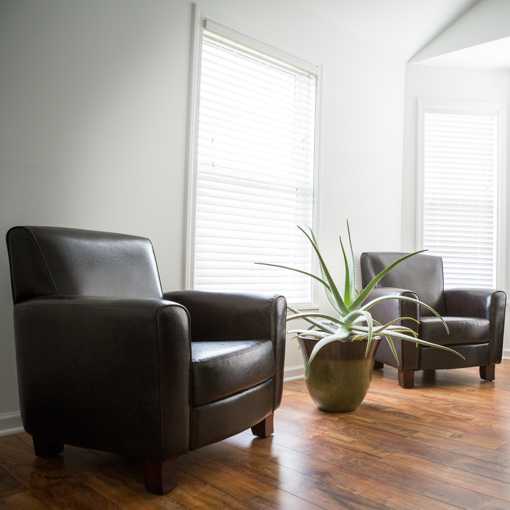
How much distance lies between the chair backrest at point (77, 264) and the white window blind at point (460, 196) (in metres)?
2.95

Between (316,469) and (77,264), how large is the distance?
116cm

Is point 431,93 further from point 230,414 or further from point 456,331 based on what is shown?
point 230,414

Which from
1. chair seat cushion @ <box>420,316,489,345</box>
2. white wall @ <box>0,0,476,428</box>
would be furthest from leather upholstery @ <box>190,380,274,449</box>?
chair seat cushion @ <box>420,316,489,345</box>

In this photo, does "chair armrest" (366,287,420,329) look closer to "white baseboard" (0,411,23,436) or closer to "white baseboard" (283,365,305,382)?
"white baseboard" (283,365,305,382)

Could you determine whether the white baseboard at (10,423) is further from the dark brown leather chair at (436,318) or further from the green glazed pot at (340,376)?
the dark brown leather chair at (436,318)

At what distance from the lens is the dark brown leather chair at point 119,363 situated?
1.51m

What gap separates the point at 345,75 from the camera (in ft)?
12.5

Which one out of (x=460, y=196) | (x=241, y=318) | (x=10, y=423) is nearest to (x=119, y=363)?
(x=241, y=318)

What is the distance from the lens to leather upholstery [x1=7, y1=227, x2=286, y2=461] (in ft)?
4.96

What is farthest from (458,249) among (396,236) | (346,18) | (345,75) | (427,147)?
(346,18)

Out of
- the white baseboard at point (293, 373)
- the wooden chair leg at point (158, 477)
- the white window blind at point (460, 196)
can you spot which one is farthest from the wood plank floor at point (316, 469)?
the white window blind at point (460, 196)

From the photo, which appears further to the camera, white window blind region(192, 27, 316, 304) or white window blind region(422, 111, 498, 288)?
white window blind region(422, 111, 498, 288)

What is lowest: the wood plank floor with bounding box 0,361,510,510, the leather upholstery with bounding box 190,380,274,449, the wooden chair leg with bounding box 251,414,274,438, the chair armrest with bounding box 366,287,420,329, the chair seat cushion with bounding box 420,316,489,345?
the wood plank floor with bounding box 0,361,510,510

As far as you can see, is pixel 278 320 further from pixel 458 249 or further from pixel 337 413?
pixel 458 249
